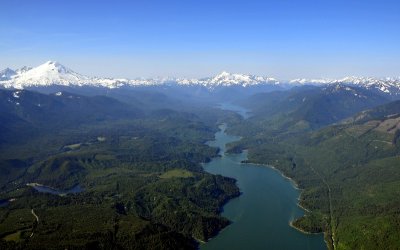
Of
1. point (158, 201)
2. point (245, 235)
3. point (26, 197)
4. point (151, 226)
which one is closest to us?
point (151, 226)

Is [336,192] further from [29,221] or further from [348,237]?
[29,221]

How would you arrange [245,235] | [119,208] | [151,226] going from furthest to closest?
[119,208] < [245,235] < [151,226]

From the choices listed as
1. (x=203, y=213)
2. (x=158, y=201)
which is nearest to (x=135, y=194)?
(x=158, y=201)

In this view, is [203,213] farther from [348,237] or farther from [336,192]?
[336,192]

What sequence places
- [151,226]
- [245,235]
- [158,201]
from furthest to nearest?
1. [158,201]
2. [245,235]
3. [151,226]

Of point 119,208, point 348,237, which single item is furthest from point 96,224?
point 348,237

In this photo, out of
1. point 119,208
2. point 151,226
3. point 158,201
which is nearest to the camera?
point 151,226

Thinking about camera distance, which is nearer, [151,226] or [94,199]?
[151,226]

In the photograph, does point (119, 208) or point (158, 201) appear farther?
point (158, 201)
